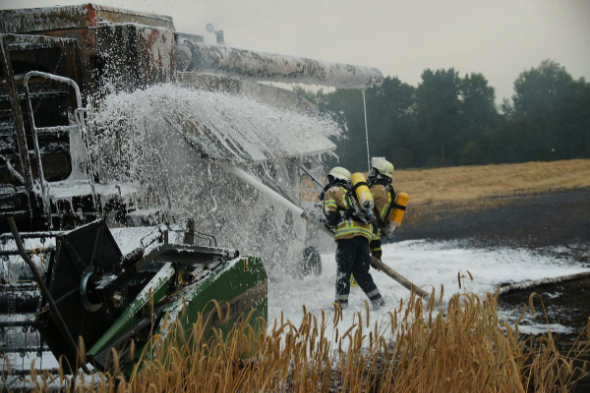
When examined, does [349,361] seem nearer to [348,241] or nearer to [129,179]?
[129,179]

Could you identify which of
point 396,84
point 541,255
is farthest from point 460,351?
point 396,84

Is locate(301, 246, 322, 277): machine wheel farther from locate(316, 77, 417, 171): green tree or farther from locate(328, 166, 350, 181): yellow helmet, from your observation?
locate(316, 77, 417, 171): green tree

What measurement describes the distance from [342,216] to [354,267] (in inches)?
22.9

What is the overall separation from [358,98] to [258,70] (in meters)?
14.2

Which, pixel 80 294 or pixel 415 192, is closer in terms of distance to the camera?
pixel 80 294

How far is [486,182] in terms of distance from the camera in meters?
22.1

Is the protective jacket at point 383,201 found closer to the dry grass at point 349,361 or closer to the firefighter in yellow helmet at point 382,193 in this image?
the firefighter in yellow helmet at point 382,193

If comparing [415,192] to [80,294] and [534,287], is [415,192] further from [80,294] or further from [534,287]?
[80,294]

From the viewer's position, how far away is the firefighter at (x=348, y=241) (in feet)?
21.9

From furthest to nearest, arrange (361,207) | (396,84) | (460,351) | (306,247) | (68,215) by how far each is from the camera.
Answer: (396,84) → (306,247) → (361,207) → (68,215) → (460,351)

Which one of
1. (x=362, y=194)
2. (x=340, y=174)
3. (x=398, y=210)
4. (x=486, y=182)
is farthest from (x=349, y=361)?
(x=486, y=182)

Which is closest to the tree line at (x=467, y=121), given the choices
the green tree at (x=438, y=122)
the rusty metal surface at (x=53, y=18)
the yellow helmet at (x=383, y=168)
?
the green tree at (x=438, y=122)

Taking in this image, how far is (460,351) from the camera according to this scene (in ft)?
11.8

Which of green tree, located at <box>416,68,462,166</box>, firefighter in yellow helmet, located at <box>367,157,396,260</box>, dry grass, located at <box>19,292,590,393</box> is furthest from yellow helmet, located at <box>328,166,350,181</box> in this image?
green tree, located at <box>416,68,462,166</box>
